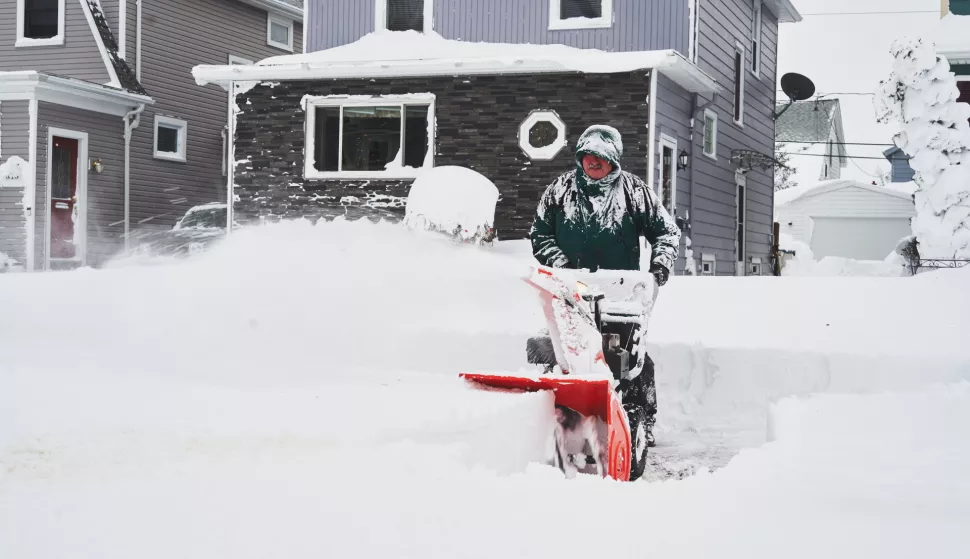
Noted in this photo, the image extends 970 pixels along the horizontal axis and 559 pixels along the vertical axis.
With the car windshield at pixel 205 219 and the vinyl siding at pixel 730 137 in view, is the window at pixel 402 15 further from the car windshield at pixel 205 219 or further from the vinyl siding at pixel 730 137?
the car windshield at pixel 205 219

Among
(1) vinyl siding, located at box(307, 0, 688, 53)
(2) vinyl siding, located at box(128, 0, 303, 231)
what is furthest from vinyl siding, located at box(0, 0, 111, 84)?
(1) vinyl siding, located at box(307, 0, 688, 53)

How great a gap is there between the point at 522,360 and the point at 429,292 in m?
2.70

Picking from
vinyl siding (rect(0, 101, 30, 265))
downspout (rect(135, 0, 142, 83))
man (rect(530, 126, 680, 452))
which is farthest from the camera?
downspout (rect(135, 0, 142, 83))

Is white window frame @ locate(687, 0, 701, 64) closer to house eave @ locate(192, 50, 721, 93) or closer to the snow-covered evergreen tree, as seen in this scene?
house eave @ locate(192, 50, 721, 93)

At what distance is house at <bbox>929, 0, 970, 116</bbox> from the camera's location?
18.6m

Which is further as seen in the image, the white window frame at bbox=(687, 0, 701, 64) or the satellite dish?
the satellite dish

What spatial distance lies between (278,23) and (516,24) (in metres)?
11.7

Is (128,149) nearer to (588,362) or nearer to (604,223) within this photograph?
(604,223)

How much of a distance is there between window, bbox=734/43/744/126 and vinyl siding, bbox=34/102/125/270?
13246mm

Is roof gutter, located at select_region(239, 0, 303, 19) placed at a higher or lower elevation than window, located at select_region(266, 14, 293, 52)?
higher

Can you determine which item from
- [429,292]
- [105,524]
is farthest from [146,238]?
[105,524]

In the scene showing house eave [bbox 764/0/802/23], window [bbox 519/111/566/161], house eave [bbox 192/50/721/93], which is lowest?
window [bbox 519/111/566/161]

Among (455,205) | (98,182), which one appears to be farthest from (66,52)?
(455,205)

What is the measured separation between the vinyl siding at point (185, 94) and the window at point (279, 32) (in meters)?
0.18
